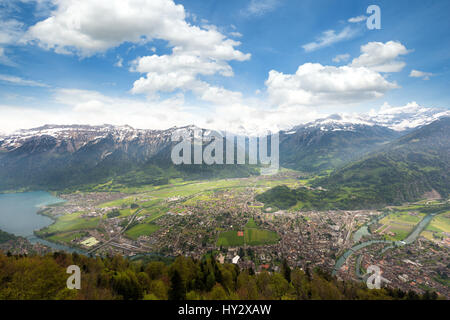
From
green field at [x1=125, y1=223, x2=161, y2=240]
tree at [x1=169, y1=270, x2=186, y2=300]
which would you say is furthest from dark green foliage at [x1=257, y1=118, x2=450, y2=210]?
tree at [x1=169, y1=270, x2=186, y2=300]

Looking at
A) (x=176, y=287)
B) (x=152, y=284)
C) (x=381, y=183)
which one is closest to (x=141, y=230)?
(x=152, y=284)

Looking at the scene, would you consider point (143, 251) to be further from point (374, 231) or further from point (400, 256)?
point (374, 231)

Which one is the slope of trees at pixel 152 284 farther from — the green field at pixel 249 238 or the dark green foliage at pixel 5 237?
Answer: the dark green foliage at pixel 5 237

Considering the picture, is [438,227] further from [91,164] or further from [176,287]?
[91,164]

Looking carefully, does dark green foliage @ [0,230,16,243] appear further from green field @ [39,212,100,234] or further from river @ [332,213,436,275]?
river @ [332,213,436,275]

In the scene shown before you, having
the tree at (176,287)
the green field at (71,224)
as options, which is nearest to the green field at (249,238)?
the tree at (176,287)
